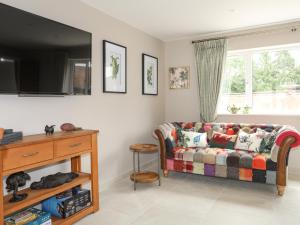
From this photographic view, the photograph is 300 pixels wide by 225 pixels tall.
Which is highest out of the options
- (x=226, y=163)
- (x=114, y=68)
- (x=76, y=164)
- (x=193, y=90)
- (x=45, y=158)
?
(x=114, y=68)

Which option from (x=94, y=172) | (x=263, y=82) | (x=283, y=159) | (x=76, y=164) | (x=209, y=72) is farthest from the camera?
(x=209, y=72)

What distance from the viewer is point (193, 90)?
179 inches

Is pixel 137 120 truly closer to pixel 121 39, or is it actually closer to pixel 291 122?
pixel 121 39

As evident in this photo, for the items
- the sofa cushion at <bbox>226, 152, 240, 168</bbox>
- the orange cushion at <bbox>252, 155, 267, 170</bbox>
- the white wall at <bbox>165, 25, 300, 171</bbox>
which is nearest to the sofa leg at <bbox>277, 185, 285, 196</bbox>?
the orange cushion at <bbox>252, 155, 267, 170</bbox>

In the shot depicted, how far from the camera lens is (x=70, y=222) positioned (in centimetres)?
221

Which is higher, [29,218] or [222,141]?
[222,141]

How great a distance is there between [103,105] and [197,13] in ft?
5.95

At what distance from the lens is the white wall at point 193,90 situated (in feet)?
12.4

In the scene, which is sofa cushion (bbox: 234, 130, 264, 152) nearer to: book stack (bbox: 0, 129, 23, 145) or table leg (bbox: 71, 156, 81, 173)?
table leg (bbox: 71, 156, 81, 173)

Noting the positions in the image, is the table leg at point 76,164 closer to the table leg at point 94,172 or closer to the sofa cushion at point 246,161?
the table leg at point 94,172

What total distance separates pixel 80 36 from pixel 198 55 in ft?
7.99

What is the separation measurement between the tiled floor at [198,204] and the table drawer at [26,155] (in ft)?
2.67

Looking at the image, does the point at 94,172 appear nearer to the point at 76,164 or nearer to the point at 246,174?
the point at 76,164

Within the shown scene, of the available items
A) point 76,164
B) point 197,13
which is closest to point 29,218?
point 76,164
